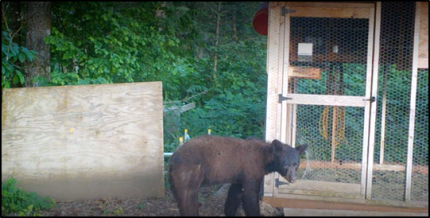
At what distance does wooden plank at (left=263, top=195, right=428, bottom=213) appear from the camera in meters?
5.57

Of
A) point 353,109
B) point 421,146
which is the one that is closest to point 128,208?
point 353,109

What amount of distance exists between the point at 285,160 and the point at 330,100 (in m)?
1.06

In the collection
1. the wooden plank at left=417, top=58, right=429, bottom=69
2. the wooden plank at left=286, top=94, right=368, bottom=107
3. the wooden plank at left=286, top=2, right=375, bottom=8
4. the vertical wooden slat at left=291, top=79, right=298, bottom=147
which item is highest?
the wooden plank at left=286, top=2, right=375, bottom=8

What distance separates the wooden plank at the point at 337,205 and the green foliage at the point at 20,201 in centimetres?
302

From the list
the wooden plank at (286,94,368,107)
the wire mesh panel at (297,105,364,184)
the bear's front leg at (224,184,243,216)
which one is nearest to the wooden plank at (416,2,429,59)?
the wooden plank at (286,94,368,107)

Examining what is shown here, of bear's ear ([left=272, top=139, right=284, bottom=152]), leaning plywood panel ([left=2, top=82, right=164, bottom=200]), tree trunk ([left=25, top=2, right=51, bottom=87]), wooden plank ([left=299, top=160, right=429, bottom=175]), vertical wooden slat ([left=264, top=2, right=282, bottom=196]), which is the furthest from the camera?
tree trunk ([left=25, top=2, right=51, bottom=87])

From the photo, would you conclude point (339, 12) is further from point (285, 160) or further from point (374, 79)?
point (285, 160)

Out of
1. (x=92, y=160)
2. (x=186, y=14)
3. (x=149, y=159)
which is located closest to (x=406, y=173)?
(x=149, y=159)

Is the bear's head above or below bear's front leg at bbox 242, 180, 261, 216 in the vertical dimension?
above

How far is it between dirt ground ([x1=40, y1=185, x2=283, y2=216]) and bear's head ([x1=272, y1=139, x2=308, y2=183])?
2.18 ft

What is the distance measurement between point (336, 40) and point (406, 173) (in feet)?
6.82

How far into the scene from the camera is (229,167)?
17.2ft

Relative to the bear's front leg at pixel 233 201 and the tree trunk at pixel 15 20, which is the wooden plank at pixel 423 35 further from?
the tree trunk at pixel 15 20

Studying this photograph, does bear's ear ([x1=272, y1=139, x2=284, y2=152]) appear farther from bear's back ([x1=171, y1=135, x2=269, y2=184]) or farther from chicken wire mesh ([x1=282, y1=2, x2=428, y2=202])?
chicken wire mesh ([x1=282, y1=2, x2=428, y2=202])
